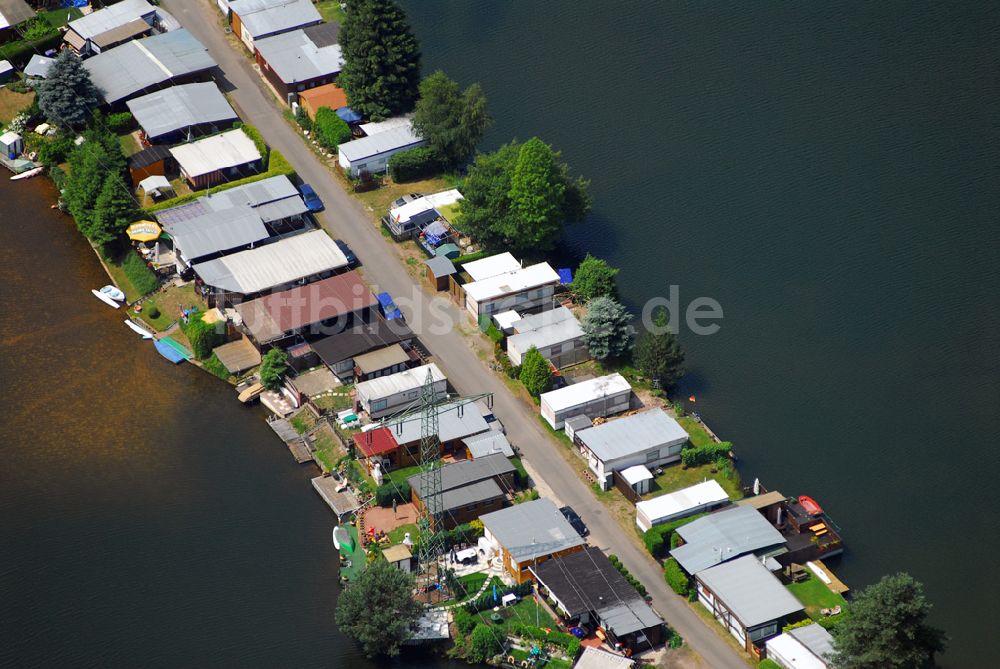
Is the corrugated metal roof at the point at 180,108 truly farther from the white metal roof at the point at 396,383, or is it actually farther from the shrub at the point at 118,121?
the white metal roof at the point at 396,383

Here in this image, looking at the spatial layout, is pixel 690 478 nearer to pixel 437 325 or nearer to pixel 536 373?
pixel 536 373

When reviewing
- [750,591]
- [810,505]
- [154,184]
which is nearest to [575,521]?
[750,591]

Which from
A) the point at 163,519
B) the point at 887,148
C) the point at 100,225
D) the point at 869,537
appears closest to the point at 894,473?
the point at 869,537

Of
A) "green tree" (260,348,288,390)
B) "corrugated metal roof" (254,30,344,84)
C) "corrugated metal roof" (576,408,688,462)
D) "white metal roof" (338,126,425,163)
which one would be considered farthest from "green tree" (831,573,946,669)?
"corrugated metal roof" (254,30,344,84)

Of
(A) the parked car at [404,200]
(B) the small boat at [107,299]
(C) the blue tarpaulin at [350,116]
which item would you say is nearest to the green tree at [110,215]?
(B) the small boat at [107,299]

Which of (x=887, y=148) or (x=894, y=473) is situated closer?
(x=894, y=473)

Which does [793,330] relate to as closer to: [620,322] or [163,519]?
[620,322]

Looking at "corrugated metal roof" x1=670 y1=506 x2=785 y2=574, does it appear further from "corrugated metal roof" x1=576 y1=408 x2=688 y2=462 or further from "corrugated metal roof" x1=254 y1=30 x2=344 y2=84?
"corrugated metal roof" x1=254 y1=30 x2=344 y2=84

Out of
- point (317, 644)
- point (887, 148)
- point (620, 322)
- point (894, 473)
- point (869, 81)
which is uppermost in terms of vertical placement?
point (869, 81)
